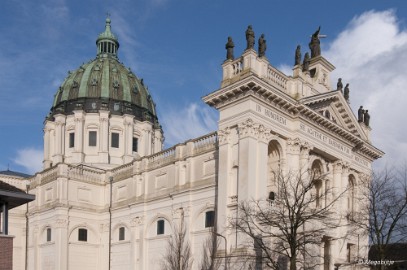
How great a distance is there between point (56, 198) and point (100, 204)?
14.6 ft

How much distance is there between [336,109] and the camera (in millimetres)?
46750

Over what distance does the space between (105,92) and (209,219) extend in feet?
110

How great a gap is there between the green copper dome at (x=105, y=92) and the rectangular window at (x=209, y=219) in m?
30.1

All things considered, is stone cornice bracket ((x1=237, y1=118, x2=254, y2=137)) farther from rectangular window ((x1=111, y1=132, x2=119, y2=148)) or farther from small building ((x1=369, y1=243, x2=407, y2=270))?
rectangular window ((x1=111, y1=132, x2=119, y2=148))

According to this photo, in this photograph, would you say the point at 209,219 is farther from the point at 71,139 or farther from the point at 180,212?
the point at 71,139

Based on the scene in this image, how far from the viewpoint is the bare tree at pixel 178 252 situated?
144 ft

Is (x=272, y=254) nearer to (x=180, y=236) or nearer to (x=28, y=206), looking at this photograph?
(x=180, y=236)

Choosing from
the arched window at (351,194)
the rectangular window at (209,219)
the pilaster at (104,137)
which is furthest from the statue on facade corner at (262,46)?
the pilaster at (104,137)

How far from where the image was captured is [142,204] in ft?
166

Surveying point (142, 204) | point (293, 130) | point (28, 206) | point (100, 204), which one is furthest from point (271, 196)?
point (28, 206)

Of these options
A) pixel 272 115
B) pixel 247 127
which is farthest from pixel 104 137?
pixel 247 127

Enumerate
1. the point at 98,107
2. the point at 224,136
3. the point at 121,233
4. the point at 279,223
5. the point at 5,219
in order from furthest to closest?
1. the point at 98,107
2. the point at 121,233
3. the point at 224,136
4. the point at 279,223
5. the point at 5,219

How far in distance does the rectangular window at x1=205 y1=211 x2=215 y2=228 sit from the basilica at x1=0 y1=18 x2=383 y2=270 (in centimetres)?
10

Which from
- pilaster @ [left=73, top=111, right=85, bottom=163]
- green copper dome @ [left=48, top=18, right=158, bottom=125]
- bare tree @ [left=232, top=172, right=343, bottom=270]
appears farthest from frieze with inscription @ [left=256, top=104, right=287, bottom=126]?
green copper dome @ [left=48, top=18, right=158, bottom=125]
